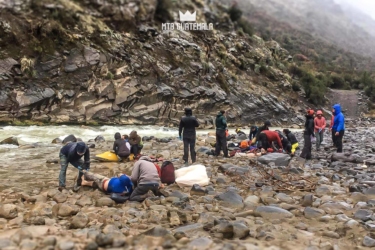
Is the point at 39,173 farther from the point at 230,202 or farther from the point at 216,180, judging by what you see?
the point at 230,202

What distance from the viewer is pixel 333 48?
98.4 meters

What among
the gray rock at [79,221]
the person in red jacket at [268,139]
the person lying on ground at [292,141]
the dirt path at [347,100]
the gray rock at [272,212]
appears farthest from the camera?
the dirt path at [347,100]

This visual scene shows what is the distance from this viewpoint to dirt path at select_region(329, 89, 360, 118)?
44.1 m

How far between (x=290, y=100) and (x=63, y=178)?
1347 inches

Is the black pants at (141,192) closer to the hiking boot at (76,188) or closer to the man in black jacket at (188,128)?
the hiking boot at (76,188)

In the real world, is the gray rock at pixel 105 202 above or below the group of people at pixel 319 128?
below

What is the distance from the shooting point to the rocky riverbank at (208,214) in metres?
4.31

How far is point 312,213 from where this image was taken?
18.2 feet

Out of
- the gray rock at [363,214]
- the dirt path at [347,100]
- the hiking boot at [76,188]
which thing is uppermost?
the dirt path at [347,100]

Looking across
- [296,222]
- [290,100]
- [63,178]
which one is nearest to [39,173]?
[63,178]

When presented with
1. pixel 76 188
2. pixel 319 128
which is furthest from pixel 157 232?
pixel 319 128

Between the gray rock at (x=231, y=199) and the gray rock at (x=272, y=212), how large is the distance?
1.61ft

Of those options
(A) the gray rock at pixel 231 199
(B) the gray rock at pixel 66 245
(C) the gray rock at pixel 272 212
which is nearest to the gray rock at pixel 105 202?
(B) the gray rock at pixel 66 245

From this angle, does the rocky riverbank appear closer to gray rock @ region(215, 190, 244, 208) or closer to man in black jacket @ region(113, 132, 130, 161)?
gray rock @ region(215, 190, 244, 208)
